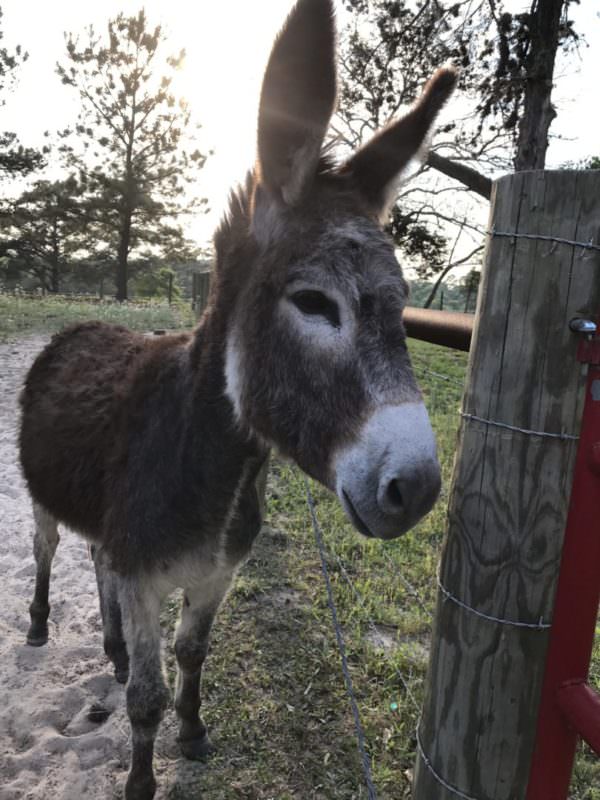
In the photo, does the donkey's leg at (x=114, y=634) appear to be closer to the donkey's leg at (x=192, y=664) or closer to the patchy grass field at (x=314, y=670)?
the patchy grass field at (x=314, y=670)

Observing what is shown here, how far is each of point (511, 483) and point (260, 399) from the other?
29.0 inches

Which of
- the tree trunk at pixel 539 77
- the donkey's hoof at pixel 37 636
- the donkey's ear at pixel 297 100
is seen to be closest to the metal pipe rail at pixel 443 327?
the donkey's ear at pixel 297 100

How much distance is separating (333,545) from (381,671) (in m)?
1.25

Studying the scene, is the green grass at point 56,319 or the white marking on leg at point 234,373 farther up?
the white marking on leg at point 234,373

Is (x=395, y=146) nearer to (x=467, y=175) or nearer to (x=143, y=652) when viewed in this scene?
(x=143, y=652)

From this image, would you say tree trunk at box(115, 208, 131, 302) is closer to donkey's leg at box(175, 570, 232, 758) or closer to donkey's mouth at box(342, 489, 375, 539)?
donkey's leg at box(175, 570, 232, 758)

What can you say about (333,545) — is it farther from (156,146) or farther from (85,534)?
(156,146)

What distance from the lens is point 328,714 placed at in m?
2.64

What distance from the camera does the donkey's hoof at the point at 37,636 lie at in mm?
3096

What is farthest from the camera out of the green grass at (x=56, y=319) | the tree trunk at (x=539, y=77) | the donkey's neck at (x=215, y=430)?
the green grass at (x=56, y=319)

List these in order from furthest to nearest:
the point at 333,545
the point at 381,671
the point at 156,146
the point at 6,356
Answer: the point at 156,146, the point at 6,356, the point at 333,545, the point at 381,671

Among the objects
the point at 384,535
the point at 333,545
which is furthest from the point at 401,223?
the point at 384,535

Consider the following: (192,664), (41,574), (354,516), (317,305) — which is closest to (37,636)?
(41,574)

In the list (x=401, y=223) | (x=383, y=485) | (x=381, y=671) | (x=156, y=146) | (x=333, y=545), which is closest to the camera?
(x=383, y=485)
